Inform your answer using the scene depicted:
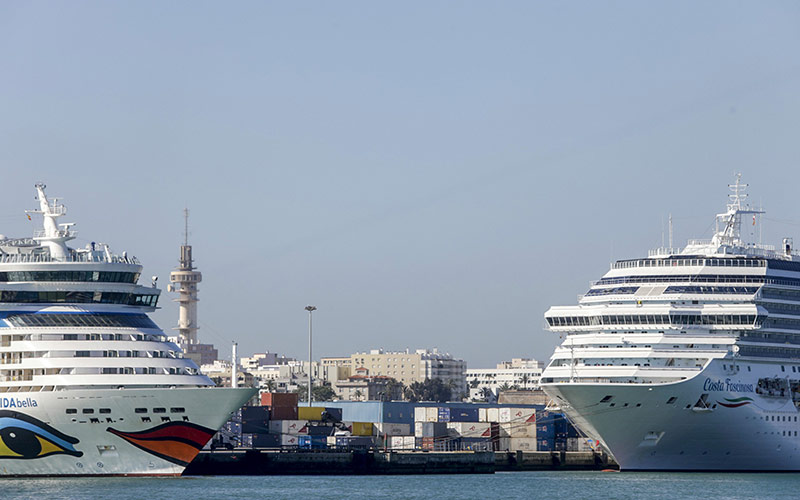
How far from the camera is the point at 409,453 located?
87438 millimetres

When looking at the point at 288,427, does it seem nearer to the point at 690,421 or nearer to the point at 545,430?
the point at 545,430

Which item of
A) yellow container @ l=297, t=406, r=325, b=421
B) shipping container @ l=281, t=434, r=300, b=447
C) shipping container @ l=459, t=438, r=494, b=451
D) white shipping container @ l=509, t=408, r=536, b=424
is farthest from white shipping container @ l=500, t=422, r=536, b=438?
shipping container @ l=281, t=434, r=300, b=447

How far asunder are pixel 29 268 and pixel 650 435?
108 ft

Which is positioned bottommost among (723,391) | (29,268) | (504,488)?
(504,488)

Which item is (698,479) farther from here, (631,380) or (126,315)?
(126,315)

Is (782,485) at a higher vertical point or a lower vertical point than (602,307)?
lower

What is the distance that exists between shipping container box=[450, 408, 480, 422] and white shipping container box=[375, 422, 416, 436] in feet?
16.3

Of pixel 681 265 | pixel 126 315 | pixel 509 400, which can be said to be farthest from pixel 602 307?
pixel 509 400

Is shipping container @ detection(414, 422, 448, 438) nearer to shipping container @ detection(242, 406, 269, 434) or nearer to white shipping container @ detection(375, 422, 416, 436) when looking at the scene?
white shipping container @ detection(375, 422, 416, 436)

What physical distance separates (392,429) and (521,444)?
10871 mm

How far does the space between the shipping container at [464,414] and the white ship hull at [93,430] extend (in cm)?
4793

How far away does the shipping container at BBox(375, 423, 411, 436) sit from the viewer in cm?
10588

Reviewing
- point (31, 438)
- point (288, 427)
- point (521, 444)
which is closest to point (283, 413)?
point (288, 427)

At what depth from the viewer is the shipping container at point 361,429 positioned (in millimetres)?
101750
